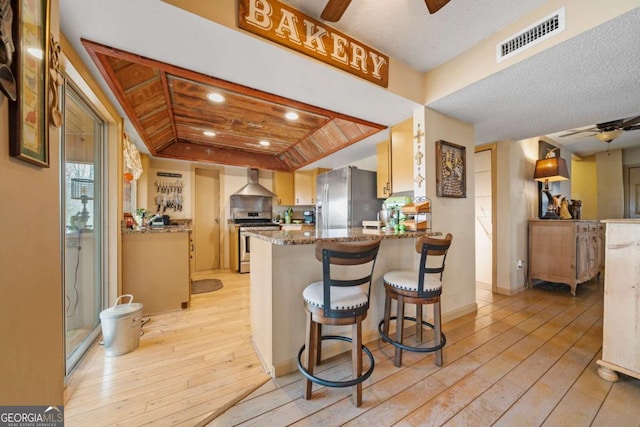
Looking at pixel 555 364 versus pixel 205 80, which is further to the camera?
pixel 205 80

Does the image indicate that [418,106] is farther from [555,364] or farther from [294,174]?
[294,174]

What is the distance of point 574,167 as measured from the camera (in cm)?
560

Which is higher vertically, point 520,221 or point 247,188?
point 247,188

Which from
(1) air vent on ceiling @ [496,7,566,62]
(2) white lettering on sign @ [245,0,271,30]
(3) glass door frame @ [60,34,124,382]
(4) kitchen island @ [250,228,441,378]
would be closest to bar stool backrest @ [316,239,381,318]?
(4) kitchen island @ [250,228,441,378]

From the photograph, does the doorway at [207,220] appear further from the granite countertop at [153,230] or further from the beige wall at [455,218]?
the beige wall at [455,218]

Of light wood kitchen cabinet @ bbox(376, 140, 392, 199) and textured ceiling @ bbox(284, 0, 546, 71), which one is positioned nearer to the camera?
textured ceiling @ bbox(284, 0, 546, 71)

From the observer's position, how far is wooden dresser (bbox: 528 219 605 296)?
3.21m

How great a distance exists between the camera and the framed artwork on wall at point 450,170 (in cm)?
245

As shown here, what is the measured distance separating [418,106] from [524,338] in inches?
95.3

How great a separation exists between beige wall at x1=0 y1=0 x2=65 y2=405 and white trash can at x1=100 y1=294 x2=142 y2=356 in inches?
38.8

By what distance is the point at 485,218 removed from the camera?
3676 millimetres

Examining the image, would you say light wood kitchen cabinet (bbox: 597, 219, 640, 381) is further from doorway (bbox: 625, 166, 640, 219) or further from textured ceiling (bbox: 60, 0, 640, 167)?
doorway (bbox: 625, 166, 640, 219)

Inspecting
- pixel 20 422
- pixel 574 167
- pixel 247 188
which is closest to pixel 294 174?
pixel 247 188

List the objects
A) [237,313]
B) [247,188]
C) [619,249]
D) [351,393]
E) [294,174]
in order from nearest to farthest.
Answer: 1. [351,393]
2. [619,249]
3. [237,313]
4. [247,188]
5. [294,174]
